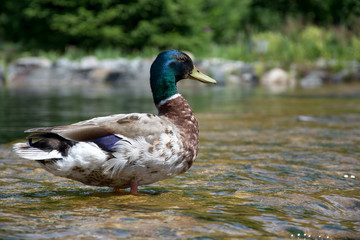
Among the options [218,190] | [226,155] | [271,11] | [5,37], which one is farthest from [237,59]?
[218,190]

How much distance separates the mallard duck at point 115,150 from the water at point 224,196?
17 cm

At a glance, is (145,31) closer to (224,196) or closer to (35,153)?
(224,196)

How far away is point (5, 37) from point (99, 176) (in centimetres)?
2769

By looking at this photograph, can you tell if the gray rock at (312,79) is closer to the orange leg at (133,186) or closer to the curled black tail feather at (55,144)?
the orange leg at (133,186)

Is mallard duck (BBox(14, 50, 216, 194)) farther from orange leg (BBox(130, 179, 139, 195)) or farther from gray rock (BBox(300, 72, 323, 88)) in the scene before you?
gray rock (BBox(300, 72, 323, 88))

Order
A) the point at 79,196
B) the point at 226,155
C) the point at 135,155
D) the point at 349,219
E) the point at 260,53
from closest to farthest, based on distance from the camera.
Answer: the point at 349,219 → the point at 135,155 → the point at 79,196 → the point at 226,155 → the point at 260,53

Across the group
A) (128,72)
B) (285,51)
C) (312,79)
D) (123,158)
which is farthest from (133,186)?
(285,51)

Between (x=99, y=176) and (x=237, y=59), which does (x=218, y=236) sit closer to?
(x=99, y=176)

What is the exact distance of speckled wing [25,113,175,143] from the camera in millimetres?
3342

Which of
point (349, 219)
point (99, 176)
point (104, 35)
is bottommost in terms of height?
point (349, 219)

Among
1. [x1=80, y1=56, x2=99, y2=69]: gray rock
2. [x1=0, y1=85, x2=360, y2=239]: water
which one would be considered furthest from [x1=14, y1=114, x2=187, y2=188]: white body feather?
[x1=80, y1=56, x2=99, y2=69]: gray rock

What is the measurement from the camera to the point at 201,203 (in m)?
3.35

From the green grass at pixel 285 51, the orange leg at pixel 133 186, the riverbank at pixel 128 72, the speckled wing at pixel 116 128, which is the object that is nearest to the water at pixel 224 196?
the orange leg at pixel 133 186

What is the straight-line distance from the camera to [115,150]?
335 centimetres
